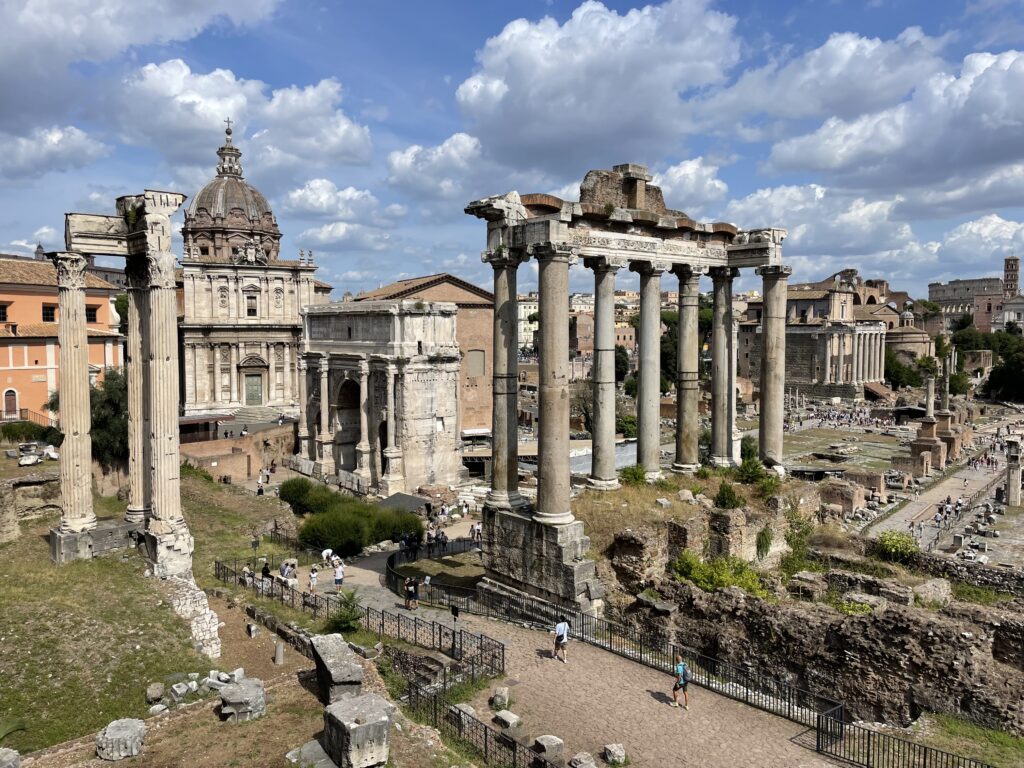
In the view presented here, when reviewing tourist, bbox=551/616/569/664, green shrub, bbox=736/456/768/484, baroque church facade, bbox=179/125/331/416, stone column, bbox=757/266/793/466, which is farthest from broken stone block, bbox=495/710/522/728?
baroque church facade, bbox=179/125/331/416

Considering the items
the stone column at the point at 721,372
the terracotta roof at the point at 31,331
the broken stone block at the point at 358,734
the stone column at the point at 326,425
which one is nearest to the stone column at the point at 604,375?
the stone column at the point at 721,372

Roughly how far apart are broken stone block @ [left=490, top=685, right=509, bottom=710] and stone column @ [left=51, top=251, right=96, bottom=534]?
34.6ft

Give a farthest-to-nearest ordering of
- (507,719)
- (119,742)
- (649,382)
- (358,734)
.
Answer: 1. (649,382)
2. (507,719)
3. (119,742)
4. (358,734)

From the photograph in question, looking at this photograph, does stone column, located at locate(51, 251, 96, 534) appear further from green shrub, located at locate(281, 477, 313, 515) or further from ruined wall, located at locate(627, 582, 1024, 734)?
green shrub, located at locate(281, 477, 313, 515)

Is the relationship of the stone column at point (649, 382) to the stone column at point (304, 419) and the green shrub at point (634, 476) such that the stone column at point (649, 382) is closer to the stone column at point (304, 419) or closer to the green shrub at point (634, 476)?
the green shrub at point (634, 476)

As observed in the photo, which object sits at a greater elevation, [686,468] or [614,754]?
[686,468]

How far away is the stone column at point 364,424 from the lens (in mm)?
39750

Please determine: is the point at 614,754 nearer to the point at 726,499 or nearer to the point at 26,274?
the point at 726,499

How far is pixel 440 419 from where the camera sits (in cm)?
4000

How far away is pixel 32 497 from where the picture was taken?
799 inches

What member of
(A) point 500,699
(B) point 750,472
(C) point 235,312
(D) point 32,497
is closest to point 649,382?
(B) point 750,472

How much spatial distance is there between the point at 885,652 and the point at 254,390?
4626 centimetres

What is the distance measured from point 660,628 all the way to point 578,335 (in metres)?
105

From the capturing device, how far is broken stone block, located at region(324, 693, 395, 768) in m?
8.89
